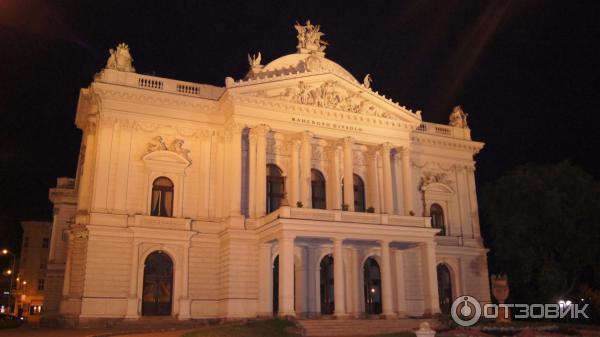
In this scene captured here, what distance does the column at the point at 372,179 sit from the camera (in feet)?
128

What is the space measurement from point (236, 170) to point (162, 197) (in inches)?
193

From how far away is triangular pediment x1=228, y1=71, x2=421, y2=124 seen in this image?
35594mm

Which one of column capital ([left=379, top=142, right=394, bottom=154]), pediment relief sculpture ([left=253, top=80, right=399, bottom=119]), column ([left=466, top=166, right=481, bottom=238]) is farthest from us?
column ([left=466, top=166, right=481, bottom=238])

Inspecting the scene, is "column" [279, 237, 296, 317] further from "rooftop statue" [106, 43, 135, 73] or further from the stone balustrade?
"rooftop statue" [106, 43, 135, 73]

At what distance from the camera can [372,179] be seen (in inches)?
1558

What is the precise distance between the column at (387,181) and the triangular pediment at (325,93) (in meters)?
2.36

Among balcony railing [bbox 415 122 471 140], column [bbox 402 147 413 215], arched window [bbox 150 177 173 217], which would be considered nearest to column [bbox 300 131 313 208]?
column [bbox 402 147 413 215]

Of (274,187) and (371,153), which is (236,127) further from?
(371,153)

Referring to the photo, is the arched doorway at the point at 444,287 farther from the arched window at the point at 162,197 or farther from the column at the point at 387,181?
the arched window at the point at 162,197

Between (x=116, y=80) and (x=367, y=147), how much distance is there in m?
17.6

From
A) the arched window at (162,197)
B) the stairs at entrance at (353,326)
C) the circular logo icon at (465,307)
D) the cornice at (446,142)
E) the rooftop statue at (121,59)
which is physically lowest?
the stairs at entrance at (353,326)

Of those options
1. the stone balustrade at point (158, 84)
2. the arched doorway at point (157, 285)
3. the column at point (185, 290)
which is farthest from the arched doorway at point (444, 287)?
the stone balustrade at point (158, 84)

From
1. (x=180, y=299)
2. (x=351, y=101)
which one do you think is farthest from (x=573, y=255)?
(x=180, y=299)

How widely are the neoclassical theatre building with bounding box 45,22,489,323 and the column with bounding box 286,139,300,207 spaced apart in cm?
11
